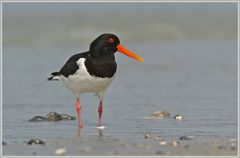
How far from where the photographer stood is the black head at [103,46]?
7.30m

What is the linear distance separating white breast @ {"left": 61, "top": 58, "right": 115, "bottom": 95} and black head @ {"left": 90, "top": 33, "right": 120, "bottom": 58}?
178mm

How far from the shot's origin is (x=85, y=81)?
23.7ft

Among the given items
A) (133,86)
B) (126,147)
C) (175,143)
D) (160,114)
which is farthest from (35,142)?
(133,86)

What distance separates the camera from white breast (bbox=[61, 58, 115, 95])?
7.19 metres

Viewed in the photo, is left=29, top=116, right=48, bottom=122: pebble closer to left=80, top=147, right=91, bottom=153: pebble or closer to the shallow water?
the shallow water

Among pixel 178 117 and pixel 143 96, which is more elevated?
pixel 143 96

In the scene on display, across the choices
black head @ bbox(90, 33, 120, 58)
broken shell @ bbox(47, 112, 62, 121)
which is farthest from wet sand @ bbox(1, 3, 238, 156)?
black head @ bbox(90, 33, 120, 58)

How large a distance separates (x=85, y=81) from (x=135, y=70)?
439 centimetres

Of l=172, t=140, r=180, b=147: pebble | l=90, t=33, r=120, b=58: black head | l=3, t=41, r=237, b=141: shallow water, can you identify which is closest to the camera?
l=172, t=140, r=180, b=147: pebble

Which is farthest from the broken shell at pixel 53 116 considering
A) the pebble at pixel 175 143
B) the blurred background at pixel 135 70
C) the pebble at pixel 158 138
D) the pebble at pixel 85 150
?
the pebble at pixel 175 143

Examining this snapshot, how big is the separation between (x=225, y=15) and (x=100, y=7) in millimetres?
5384

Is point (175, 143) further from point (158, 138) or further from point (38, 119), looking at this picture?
point (38, 119)

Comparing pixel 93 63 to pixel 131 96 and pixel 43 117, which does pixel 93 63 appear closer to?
pixel 43 117

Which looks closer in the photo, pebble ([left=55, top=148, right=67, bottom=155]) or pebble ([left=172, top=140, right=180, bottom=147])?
pebble ([left=55, top=148, right=67, bottom=155])
